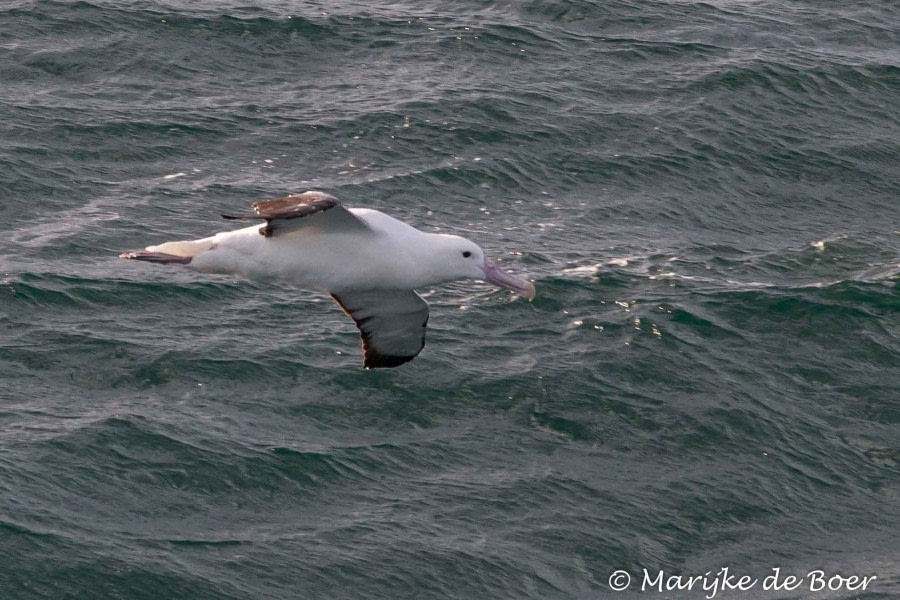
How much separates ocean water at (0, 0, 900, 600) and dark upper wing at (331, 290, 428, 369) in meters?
4.00

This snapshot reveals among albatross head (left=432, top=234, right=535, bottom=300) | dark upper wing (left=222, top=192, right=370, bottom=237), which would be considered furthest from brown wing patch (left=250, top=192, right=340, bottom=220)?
albatross head (left=432, top=234, right=535, bottom=300)

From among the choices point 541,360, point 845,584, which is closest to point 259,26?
point 541,360

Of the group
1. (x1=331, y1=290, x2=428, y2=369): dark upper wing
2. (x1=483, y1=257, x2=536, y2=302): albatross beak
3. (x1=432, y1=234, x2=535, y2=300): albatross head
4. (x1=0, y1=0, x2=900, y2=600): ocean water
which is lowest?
(x1=0, y1=0, x2=900, y2=600): ocean water

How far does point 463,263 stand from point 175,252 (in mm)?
2689

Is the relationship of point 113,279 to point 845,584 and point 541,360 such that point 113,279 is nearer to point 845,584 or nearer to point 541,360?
point 541,360

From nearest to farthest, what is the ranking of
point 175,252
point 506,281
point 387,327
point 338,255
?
point 175,252 → point 338,255 → point 506,281 → point 387,327

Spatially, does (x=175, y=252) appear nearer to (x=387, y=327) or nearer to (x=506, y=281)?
(x=387, y=327)

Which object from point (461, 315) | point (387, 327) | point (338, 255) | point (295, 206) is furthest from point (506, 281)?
point (461, 315)

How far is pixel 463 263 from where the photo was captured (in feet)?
54.2

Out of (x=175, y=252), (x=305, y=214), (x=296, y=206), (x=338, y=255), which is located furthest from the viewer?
(x=338, y=255)

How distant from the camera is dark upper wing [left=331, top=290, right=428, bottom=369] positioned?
57.0 feet

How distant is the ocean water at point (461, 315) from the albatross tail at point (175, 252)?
5.36m

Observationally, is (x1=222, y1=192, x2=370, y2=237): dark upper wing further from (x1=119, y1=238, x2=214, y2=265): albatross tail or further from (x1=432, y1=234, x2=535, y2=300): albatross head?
(x1=432, y1=234, x2=535, y2=300): albatross head

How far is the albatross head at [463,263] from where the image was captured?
647 inches
